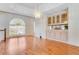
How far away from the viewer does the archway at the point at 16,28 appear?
3.69 meters

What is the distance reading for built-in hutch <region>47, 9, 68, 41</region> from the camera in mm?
5473

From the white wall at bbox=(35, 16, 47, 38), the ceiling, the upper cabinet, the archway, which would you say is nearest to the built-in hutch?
the upper cabinet

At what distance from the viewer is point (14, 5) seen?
3.38 metres

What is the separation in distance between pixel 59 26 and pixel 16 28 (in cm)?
304

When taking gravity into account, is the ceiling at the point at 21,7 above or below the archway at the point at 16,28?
above

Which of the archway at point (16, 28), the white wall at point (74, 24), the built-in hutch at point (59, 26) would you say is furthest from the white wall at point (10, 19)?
the built-in hutch at point (59, 26)

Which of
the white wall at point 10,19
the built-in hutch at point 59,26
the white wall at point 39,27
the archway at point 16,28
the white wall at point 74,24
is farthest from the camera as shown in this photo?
the built-in hutch at point 59,26

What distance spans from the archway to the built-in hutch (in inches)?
95.6

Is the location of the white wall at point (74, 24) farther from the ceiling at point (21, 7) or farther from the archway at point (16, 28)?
the archway at point (16, 28)

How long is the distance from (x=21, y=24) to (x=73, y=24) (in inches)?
88.3

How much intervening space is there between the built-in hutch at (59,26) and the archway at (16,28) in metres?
2.43

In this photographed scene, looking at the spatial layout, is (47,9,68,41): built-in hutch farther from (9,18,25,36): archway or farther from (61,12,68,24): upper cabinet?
(9,18,25,36): archway
